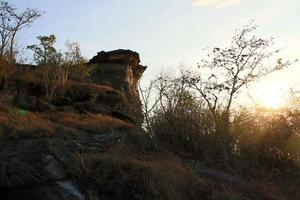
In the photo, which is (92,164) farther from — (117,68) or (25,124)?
(117,68)

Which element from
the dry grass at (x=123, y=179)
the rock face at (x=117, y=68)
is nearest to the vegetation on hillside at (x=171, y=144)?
the dry grass at (x=123, y=179)

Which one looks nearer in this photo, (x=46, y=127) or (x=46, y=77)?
(x=46, y=127)

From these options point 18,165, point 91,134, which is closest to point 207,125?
point 91,134

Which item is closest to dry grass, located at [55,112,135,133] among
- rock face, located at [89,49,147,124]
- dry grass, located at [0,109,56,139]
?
dry grass, located at [0,109,56,139]

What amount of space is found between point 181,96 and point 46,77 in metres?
10.1

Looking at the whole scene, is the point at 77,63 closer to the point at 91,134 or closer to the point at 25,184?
the point at 91,134

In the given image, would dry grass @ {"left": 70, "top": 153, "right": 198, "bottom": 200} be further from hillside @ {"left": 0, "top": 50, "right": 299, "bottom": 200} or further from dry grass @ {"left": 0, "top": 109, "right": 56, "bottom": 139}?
dry grass @ {"left": 0, "top": 109, "right": 56, "bottom": 139}

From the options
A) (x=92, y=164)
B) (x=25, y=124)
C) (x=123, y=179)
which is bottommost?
(x=123, y=179)

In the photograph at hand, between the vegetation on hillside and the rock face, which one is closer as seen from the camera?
the vegetation on hillside

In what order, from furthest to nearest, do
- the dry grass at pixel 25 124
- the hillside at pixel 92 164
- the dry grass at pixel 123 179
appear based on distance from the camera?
the dry grass at pixel 25 124
the dry grass at pixel 123 179
the hillside at pixel 92 164

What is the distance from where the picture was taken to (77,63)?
29.5 m

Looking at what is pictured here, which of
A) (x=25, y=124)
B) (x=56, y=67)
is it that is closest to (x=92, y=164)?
(x=25, y=124)

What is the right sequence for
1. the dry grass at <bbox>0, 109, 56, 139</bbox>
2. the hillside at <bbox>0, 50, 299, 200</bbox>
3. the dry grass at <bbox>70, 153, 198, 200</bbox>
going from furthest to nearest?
the dry grass at <bbox>0, 109, 56, 139</bbox>, the dry grass at <bbox>70, 153, 198, 200</bbox>, the hillside at <bbox>0, 50, 299, 200</bbox>

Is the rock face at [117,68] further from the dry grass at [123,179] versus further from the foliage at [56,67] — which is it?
the dry grass at [123,179]
